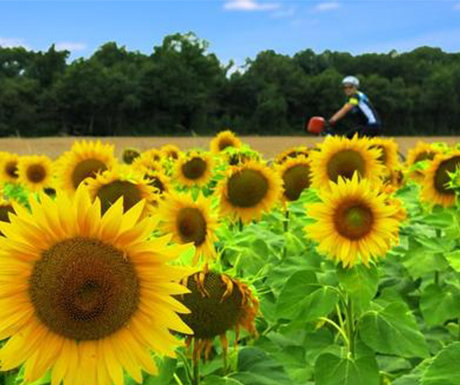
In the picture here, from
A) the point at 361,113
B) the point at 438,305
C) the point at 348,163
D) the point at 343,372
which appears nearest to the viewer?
the point at 343,372

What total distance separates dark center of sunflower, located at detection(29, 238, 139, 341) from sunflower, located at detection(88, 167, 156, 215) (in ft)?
5.20

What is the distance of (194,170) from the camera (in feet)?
15.1

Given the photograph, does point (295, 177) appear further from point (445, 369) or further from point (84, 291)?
point (84, 291)

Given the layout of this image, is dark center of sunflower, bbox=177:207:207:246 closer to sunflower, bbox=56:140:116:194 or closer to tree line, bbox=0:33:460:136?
sunflower, bbox=56:140:116:194

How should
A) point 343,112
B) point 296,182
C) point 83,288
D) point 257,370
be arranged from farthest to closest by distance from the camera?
1. point 343,112
2. point 296,182
3. point 257,370
4. point 83,288

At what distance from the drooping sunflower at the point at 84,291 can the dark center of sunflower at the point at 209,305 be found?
10.9 inches

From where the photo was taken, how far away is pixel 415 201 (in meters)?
4.18

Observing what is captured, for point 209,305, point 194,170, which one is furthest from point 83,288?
point 194,170

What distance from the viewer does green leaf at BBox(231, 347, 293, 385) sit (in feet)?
6.09

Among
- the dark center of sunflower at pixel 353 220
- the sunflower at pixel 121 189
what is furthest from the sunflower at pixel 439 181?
the sunflower at pixel 121 189

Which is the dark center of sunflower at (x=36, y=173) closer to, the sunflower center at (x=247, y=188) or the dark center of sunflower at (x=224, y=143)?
the dark center of sunflower at (x=224, y=143)

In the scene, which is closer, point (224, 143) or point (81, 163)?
point (81, 163)

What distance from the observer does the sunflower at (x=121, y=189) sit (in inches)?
117

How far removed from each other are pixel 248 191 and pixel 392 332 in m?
1.49
